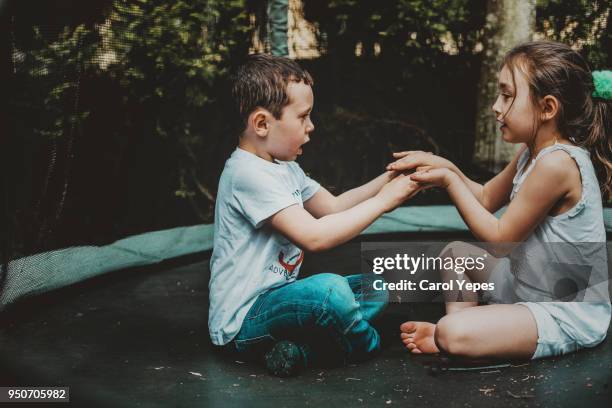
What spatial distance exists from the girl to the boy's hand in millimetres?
34

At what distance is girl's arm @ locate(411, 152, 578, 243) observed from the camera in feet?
5.05

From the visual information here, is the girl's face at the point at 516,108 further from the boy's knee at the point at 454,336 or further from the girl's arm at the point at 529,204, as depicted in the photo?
the boy's knee at the point at 454,336

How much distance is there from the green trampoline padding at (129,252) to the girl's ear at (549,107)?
1.35m

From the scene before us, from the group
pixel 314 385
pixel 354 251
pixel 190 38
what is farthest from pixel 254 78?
pixel 190 38

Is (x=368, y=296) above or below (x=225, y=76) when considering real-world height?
below

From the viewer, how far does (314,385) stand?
145 cm

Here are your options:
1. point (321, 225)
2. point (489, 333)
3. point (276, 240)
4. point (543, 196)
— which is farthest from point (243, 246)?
point (543, 196)

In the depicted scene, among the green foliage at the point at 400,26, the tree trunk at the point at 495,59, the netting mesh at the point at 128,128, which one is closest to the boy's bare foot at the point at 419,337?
the netting mesh at the point at 128,128

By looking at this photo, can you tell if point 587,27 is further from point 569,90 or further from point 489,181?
point 569,90

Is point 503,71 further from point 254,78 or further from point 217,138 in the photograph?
point 217,138

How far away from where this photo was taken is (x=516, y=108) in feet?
5.28

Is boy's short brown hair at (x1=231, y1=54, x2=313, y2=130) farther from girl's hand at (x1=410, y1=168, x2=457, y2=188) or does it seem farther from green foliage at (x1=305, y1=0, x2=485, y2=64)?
green foliage at (x1=305, y1=0, x2=485, y2=64)

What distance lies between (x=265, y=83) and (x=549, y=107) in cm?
66

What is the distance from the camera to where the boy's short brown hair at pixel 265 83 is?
162 cm
